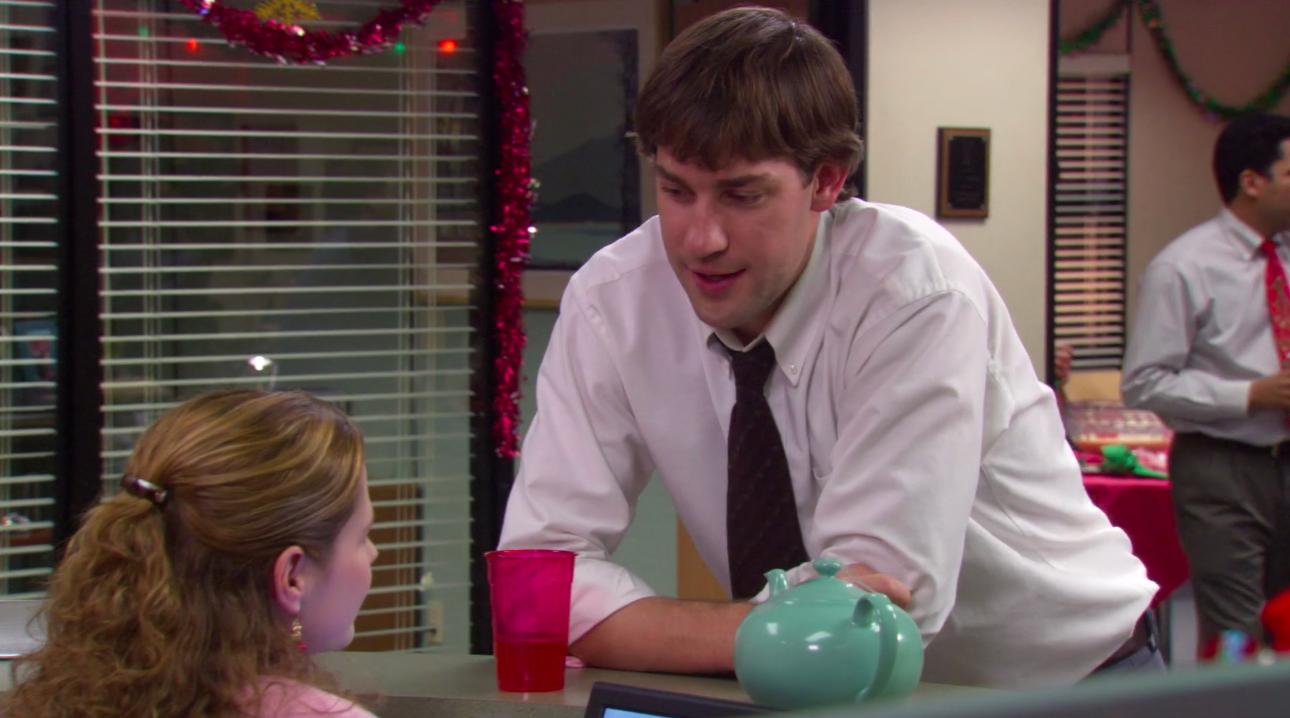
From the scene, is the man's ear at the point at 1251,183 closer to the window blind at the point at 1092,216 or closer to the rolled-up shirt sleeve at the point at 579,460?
the rolled-up shirt sleeve at the point at 579,460

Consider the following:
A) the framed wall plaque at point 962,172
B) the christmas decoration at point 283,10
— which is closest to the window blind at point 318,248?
the christmas decoration at point 283,10

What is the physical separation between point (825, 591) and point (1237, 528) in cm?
249

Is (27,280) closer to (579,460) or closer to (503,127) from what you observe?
(503,127)

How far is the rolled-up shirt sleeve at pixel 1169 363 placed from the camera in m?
3.06

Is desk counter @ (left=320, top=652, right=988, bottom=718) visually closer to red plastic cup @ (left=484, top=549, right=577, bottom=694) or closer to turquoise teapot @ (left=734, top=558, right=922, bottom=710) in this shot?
red plastic cup @ (left=484, top=549, right=577, bottom=694)

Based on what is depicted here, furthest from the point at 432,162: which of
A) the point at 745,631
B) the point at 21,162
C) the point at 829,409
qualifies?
the point at 745,631

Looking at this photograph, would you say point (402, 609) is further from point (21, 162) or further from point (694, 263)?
point (694, 263)

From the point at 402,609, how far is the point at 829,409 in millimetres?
2385

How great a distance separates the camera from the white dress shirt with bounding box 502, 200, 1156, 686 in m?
1.29

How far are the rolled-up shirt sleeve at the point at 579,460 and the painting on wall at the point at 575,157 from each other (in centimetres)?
252

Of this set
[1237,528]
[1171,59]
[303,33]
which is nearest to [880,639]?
[1237,528]

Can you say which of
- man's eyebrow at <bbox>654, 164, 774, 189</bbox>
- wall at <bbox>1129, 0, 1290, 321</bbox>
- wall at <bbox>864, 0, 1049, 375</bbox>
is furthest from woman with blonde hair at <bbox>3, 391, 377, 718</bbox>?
wall at <bbox>1129, 0, 1290, 321</bbox>

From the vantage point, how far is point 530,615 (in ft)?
3.94

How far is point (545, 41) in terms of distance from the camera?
4047mm
